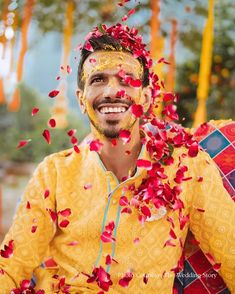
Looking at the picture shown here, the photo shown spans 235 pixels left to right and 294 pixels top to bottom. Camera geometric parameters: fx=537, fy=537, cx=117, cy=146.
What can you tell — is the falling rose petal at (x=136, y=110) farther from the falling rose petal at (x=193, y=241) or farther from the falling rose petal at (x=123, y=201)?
the falling rose petal at (x=193, y=241)

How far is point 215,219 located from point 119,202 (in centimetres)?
39

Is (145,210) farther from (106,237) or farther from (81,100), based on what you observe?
(81,100)

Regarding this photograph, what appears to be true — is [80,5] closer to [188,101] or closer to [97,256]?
[188,101]

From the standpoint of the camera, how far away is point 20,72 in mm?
4812

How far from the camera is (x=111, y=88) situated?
2.16 m

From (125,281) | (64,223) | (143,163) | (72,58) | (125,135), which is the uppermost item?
(72,58)

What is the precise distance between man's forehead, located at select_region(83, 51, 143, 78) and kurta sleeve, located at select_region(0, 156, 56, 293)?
1.63ft

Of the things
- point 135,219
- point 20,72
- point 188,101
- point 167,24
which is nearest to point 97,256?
point 135,219

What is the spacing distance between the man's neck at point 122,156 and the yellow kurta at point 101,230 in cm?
4

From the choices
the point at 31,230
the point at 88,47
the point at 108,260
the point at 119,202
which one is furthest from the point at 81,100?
the point at 108,260

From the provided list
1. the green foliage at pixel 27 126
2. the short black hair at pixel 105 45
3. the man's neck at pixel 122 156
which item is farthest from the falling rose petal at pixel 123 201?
the green foliage at pixel 27 126

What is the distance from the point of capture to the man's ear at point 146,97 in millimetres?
2334

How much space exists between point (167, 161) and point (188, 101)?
5.42 metres

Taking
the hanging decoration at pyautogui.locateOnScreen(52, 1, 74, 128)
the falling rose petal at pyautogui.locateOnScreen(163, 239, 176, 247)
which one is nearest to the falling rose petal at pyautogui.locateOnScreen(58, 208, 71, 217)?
the falling rose petal at pyautogui.locateOnScreen(163, 239, 176, 247)
